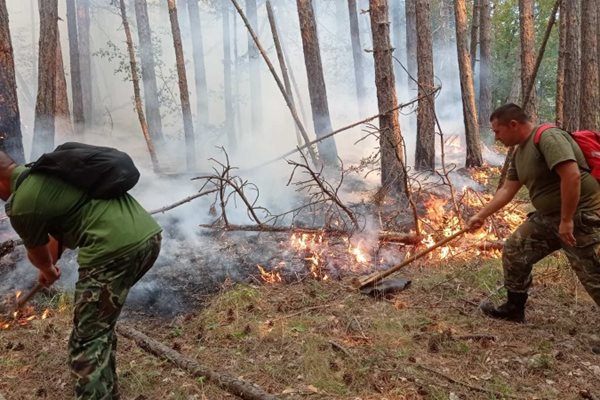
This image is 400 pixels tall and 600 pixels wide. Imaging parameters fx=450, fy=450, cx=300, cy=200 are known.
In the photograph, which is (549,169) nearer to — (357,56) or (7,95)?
(7,95)

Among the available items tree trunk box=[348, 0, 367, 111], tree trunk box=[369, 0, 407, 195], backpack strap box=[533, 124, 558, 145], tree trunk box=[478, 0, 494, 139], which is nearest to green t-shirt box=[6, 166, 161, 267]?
backpack strap box=[533, 124, 558, 145]

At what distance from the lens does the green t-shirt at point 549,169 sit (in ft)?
12.5

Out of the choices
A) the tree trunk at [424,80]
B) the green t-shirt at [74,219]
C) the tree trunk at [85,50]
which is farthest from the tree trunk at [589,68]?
the tree trunk at [85,50]

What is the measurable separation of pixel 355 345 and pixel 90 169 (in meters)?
2.80

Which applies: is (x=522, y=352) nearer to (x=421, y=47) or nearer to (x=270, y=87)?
(x=421, y=47)

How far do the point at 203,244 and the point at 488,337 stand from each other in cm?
448

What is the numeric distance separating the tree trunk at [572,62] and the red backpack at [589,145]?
7387 millimetres

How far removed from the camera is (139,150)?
72.5 ft

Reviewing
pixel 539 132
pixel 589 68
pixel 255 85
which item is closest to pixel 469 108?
pixel 589 68

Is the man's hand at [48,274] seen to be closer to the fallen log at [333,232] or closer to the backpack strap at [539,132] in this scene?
the fallen log at [333,232]

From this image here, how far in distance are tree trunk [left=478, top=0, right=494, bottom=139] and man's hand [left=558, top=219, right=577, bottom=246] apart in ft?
48.1

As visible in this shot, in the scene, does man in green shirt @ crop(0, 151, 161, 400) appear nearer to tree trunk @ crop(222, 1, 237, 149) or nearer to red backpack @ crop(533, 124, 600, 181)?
red backpack @ crop(533, 124, 600, 181)

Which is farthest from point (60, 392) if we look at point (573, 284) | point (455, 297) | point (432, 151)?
point (432, 151)

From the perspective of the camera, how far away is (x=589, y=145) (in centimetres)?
398
